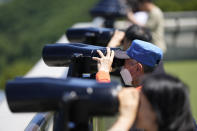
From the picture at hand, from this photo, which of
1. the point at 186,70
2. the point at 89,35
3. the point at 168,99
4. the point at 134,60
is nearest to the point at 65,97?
the point at 168,99

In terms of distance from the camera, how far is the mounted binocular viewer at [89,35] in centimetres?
243

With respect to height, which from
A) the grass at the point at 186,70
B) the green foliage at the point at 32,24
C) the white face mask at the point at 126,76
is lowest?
the green foliage at the point at 32,24

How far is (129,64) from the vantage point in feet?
6.81

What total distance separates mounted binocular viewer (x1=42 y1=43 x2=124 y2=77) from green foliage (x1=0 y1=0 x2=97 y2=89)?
35.8 meters

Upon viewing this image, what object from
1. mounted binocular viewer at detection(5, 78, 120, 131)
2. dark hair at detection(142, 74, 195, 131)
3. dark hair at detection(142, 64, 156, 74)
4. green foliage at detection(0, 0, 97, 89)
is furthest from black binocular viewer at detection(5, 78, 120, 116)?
green foliage at detection(0, 0, 97, 89)

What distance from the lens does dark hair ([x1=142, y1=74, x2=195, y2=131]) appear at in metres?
1.27

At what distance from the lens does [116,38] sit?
270 cm

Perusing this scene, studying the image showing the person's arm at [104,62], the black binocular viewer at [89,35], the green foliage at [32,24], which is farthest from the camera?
the green foliage at [32,24]

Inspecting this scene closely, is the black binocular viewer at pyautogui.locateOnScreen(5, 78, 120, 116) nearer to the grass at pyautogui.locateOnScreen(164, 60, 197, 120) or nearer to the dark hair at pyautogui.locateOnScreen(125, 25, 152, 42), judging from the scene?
the dark hair at pyautogui.locateOnScreen(125, 25, 152, 42)

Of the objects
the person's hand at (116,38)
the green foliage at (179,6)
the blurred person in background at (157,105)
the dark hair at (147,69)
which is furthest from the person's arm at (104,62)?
the green foliage at (179,6)

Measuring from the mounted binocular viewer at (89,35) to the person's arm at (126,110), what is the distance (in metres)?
1.17

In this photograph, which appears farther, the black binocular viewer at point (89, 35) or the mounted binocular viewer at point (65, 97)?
the black binocular viewer at point (89, 35)

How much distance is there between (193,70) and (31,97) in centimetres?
562

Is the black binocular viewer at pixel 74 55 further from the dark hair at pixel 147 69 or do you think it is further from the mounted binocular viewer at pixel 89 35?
the mounted binocular viewer at pixel 89 35
